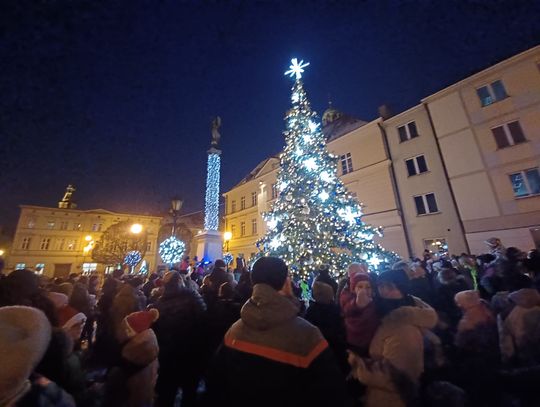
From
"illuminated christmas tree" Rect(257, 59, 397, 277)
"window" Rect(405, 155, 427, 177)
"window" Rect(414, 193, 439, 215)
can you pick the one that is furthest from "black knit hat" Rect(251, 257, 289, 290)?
"window" Rect(405, 155, 427, 177)

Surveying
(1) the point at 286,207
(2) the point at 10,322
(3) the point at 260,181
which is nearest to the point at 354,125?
(3) the point at 260,181

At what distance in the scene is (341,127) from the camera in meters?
Result: 25.0

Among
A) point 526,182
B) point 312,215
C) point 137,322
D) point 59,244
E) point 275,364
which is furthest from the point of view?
point 59,244

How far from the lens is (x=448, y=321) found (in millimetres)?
4168

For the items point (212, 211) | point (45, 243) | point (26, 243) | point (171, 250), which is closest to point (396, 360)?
point (171, 250)

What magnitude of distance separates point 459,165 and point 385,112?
771cm

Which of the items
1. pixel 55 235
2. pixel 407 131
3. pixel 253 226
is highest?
pixel 407 131

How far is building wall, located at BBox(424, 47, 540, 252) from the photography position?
45.1ft

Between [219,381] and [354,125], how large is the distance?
2487 cm

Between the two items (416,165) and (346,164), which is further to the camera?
(346,164)

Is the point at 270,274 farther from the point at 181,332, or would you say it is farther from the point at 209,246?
the point at 209,246

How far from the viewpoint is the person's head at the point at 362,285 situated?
8.51 ft

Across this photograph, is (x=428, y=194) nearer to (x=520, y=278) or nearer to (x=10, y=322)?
(x=520, y=278)

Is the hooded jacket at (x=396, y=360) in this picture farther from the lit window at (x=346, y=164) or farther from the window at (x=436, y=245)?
the lit window at (x=346, y=164)
